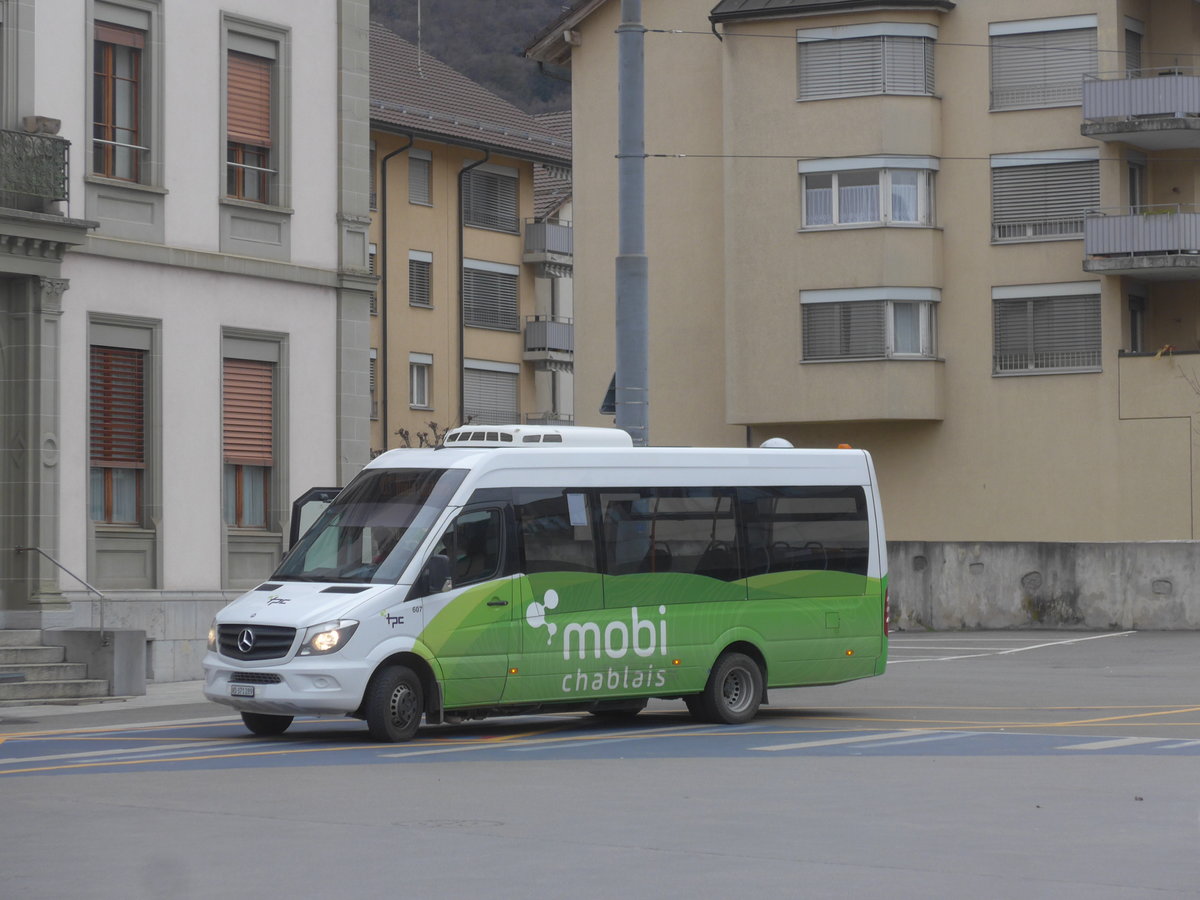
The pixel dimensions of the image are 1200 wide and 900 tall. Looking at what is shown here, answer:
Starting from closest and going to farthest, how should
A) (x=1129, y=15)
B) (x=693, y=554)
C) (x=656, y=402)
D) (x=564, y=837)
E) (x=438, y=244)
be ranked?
(x=564, y=837) → (x=693, y=554) → (x=1129, y=15) → (x=656, y=402) → (x=438, y=244)

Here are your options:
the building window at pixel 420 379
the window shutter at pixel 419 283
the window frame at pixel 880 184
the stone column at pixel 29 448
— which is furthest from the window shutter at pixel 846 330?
the stone column at pixel 29 448

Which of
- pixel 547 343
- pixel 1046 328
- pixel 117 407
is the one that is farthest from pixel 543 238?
pixel 117 407

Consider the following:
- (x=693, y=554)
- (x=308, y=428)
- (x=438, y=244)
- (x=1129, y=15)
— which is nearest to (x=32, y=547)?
(x=308, y=428)

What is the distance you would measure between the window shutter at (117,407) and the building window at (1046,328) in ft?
77.4

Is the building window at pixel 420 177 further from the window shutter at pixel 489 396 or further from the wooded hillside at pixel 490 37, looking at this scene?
the wooded hillside at pixel 490 37

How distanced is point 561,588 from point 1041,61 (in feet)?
98.9

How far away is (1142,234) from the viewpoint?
142 feet

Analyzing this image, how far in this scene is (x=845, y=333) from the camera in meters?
45.3

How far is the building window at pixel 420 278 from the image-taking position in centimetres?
5712

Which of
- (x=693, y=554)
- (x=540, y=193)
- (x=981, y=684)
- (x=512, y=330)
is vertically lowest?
(x=981, y=684)

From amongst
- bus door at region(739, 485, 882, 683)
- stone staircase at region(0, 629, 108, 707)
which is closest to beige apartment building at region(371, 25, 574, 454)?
stone staircase at region(0, 629, 108, 707)

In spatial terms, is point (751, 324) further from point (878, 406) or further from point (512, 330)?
point (512, 330)

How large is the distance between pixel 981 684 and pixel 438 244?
35285 millimetres

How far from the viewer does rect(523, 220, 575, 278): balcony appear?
2420 inches
